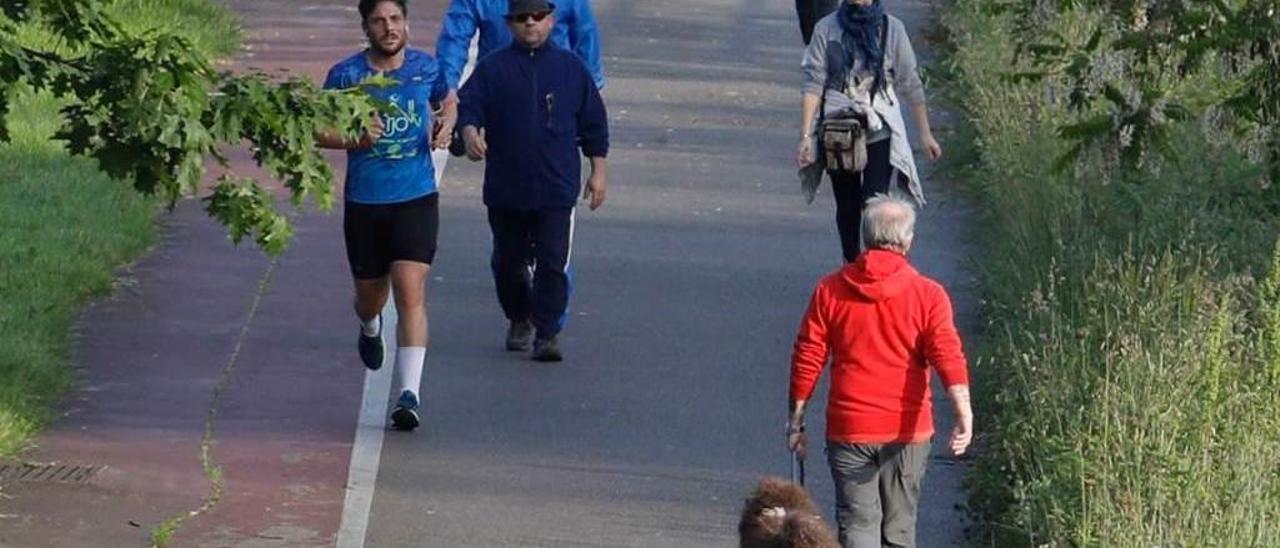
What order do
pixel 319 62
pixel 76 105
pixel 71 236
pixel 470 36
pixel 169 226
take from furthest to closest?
1. pixel 319 62
2. pixel 169 226
3. pixel 71 236
4. pixel 470 36
5. pixel 76 105

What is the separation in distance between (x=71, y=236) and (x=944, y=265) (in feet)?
15.7

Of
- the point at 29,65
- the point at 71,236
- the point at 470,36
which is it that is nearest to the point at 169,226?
the point at 71,236

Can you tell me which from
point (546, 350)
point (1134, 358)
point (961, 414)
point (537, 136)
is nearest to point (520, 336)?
point (546, 350)

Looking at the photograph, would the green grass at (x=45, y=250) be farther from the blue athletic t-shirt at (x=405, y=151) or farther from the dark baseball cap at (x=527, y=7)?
the dark baseball cap at (x=527, y=7)

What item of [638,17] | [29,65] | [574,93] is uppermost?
[29,65]

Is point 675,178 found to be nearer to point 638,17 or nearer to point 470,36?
Answer: point 470,36

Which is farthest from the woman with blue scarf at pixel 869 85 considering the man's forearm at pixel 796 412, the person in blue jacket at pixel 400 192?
the man's forearm at pixel 796 412

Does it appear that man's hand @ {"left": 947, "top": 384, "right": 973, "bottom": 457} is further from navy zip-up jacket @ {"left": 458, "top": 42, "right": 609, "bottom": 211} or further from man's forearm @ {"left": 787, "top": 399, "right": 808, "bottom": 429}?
navy zip-up jacket @ {"left": 458, "top": 42, "right": 609, "bottom": 211}

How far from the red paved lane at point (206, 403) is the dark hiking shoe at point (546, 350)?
85 centimetres

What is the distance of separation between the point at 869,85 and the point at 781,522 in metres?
6.87

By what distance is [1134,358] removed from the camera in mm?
8742

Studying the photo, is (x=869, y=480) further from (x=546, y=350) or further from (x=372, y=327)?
(x=546, y=350)

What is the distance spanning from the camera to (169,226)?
48.7 feet

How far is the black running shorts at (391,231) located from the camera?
10.3 metres
